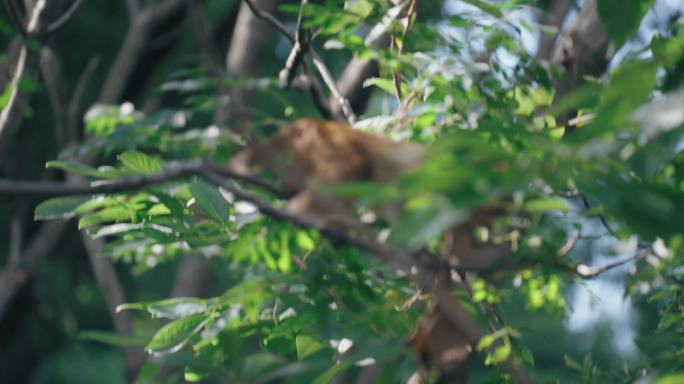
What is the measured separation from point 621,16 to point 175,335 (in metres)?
0.68

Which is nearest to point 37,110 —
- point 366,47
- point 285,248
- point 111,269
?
point 111,269

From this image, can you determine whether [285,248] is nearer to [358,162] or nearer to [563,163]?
[358,162]

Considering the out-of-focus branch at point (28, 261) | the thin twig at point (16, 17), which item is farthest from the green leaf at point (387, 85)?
the out-of-focus branch at point (28, 261)

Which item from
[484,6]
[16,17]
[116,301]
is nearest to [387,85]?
[484,6]

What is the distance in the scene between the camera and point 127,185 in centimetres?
67

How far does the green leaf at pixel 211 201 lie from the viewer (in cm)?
101

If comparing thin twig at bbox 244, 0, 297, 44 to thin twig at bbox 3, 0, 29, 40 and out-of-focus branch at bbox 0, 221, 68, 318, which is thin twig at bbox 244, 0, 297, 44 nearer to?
thin twig at bbox 3, 0, 29, 40

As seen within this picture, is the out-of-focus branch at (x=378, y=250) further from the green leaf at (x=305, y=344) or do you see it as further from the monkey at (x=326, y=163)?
the green leaf at (x=305, y=344)

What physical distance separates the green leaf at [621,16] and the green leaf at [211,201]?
51 cm

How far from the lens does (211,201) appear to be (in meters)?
1.02

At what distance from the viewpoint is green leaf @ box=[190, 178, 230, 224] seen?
101cm

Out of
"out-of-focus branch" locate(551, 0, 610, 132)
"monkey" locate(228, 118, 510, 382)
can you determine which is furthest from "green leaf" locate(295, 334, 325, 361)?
"out-of-focus branch" locate(551, 0, 610, 132)

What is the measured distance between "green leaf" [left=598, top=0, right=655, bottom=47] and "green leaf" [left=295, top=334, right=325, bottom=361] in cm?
54

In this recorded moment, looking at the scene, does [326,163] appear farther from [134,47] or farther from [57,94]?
[134,47]
